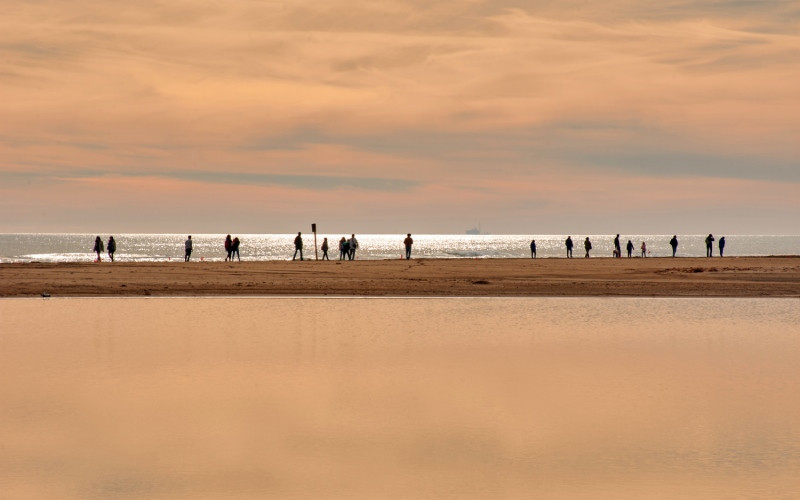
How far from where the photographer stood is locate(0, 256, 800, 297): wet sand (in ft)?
126

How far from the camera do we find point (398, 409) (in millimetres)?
14156

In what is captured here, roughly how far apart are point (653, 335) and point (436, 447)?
1335 cm

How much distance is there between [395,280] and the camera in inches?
1756

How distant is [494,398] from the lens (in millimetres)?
15062

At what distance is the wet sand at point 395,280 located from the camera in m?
38.4

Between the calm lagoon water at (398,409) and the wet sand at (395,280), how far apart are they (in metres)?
12.2

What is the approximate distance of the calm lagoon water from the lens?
33.6 ft

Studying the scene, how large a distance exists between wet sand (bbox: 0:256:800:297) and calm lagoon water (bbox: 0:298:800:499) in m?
12.2

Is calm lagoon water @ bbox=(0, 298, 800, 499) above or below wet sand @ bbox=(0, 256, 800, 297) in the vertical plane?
below

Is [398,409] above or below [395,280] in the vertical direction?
below

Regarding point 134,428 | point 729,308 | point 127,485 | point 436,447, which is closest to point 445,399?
point 436,447

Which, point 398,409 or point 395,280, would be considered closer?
point 398,409

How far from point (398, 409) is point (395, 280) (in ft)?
99.9

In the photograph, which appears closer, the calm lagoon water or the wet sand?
the calm lagoon water
